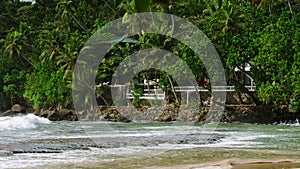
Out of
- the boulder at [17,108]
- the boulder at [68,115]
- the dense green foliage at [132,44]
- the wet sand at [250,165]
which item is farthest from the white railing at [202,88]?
the wet sand at [250,165]

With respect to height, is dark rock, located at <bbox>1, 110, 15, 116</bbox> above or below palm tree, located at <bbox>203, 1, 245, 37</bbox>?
below

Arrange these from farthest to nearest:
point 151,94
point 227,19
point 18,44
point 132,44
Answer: point 18,44 → point 132,44 → point 151,94 → point 227,19

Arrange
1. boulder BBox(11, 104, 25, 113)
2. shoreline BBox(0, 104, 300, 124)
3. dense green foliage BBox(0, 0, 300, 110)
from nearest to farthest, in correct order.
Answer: dense green foliage BBox(0, 0, 300, 110) < shoreline BBox(0, 104, 300, 124) < boulder BBox(11, 104, 25, 113)

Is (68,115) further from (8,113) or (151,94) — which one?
(8,113)

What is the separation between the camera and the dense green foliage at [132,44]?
22.6 meters

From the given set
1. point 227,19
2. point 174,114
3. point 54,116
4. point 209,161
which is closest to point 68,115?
point 54,116

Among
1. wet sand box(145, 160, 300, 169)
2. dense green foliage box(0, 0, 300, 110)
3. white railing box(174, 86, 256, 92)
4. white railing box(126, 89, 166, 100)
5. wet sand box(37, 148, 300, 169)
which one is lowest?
wet sand box(37, 148, 300, 169)

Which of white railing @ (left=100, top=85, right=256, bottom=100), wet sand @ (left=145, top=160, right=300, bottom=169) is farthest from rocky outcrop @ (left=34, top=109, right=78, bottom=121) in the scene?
wet sand @ (left=145, top=160, right=300, bottom=169)

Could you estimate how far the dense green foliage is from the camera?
2259 centimetres

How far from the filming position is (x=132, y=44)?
31359 millimetres

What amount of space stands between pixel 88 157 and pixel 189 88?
1820 cm

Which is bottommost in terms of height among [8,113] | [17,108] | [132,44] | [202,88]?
[8,113]

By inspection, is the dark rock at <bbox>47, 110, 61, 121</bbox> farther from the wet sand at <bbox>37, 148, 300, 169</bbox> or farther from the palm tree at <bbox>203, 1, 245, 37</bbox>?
the wet sand at <bbox>37, 148, 300, 169</bbox>

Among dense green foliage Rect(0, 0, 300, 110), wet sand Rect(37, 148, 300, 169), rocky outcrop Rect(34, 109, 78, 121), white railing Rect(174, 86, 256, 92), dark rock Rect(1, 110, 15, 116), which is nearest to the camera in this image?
wet sand Rect(37, 148, 300, 169)
